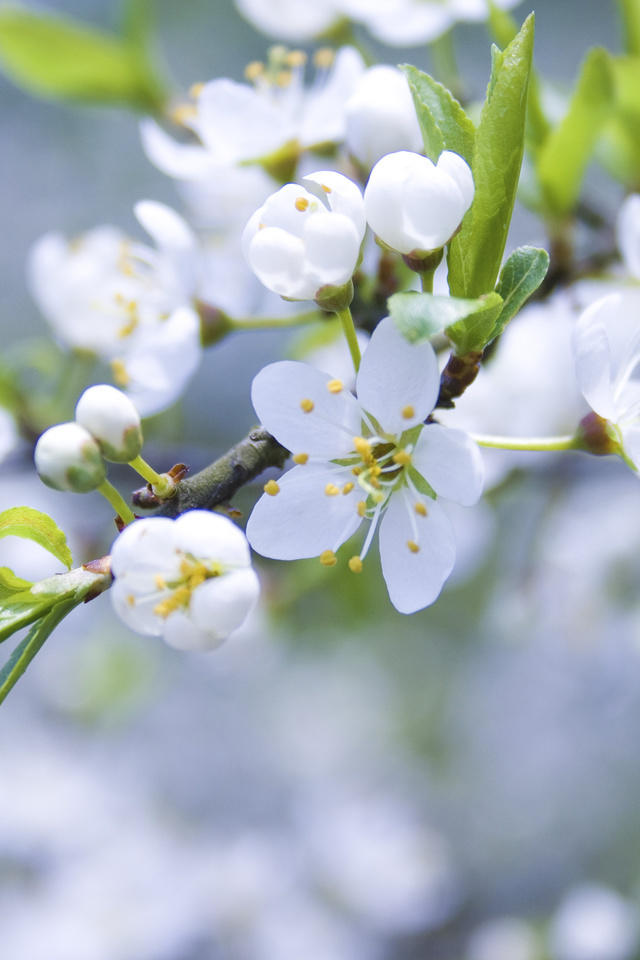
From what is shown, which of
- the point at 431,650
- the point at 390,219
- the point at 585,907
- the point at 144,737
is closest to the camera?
the point at 390,219

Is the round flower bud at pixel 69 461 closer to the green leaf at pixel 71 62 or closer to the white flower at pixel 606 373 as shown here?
the white flower at pixel 606 373

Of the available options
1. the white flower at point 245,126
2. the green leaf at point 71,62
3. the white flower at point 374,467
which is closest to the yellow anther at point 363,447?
the white flower at point 374,467

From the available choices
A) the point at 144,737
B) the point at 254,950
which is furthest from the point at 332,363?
the point at 144,737

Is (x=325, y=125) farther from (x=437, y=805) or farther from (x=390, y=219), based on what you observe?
(x=437, y=805)

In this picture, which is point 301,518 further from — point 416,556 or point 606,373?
point 606,373

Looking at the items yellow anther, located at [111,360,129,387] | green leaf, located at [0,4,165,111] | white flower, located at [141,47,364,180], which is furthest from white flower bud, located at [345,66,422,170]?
green leaf, located at [0,4,165,111]

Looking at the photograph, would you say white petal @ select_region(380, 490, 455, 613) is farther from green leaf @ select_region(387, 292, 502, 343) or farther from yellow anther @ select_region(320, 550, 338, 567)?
green leaf @ select_region(387, 292, 502, 343)

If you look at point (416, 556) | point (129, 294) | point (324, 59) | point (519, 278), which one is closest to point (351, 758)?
point (129, 294)
